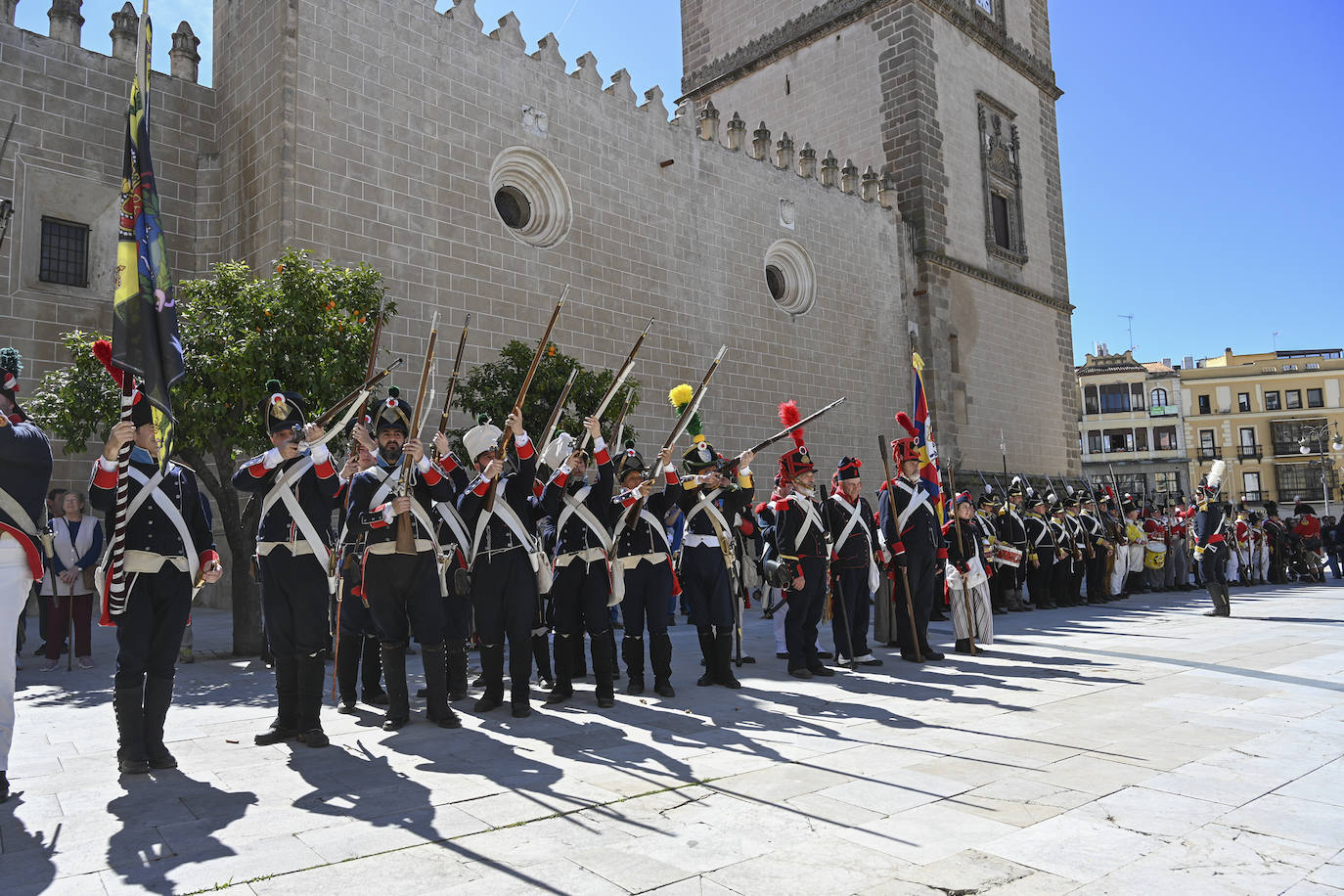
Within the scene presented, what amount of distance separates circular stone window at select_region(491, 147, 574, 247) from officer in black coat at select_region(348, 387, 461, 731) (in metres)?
10.1

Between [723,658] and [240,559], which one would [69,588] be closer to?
[240,559]

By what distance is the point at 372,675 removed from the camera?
6.59 meters

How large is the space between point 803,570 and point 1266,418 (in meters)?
60.7

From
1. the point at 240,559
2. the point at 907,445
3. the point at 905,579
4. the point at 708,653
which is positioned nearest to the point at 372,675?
the point at 708,653

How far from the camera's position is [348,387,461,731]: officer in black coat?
5.53 meters

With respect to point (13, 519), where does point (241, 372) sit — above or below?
above

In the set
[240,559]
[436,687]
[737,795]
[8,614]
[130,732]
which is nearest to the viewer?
[737,795]

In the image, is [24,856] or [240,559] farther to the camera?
[240,559]

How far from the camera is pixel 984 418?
24.8 meters

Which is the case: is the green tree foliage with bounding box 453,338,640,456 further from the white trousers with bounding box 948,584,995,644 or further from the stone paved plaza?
the stone paved plaza

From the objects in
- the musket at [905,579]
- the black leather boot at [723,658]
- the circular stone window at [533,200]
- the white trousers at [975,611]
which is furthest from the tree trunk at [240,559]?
the circular stone window at [533,200]

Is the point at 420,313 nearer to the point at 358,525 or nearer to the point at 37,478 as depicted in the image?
the point at 358,525

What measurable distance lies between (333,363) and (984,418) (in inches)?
777

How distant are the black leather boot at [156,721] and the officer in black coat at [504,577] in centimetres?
187
